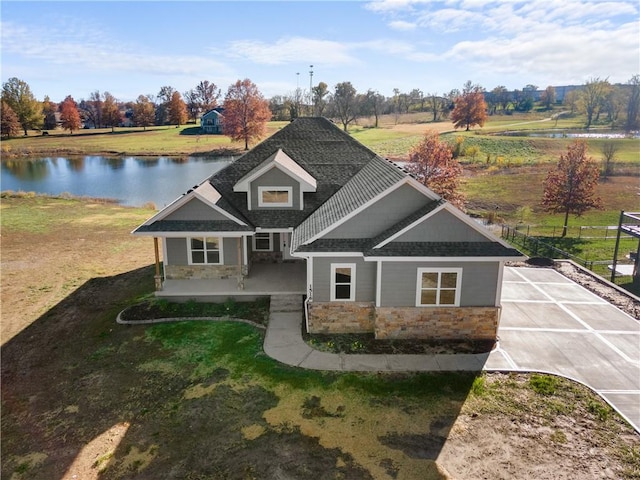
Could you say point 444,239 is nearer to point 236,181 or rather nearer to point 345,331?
point 345,331

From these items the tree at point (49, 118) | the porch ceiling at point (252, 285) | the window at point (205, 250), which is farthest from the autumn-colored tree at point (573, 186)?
the tree at point (49, 118)

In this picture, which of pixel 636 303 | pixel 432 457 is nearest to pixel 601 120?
pixel 636 303

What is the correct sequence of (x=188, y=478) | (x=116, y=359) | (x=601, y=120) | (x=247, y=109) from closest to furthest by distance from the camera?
1. (x=188, y=478)
2. (x=116, y=359)
3. (x=247, y=109)
4. (x=601, y=120)

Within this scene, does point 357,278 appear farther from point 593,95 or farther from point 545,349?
point 593,95

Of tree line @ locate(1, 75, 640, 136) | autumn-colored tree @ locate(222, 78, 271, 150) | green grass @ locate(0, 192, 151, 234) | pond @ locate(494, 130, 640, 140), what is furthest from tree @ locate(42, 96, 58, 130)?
pond @ locate(494, 130, 640, 140)

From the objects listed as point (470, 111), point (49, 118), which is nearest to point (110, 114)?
point (49, 118)

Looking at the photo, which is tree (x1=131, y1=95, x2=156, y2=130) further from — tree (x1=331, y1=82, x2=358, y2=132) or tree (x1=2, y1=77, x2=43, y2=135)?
tree (x1=331, y1=82, x2=358, y2=132)

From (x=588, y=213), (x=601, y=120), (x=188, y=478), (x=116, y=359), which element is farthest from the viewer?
(x=601, y=120)
